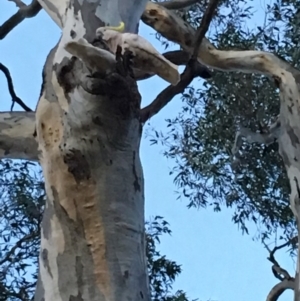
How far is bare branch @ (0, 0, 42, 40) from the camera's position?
4.18 metres

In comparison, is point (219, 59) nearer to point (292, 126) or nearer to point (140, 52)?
point (292, 126)

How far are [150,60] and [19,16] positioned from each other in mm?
2873

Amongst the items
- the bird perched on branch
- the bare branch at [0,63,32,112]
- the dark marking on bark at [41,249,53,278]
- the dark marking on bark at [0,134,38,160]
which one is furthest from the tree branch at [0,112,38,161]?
the bare branch at [0,63,32,112]

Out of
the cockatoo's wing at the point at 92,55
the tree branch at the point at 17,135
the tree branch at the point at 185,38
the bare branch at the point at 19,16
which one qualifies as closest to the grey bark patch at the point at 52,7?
the tree branch at the point at 17,135

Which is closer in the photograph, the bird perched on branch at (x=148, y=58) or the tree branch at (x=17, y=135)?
the bird perched on branch at (x=148, y=58)

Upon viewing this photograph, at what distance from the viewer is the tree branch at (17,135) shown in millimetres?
2217

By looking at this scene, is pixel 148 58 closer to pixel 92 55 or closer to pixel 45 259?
pixel 92 55

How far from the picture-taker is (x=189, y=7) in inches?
190

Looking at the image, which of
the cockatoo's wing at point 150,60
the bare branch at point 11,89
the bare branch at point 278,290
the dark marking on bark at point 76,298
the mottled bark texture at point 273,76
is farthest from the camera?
the bare branch at point 278,290

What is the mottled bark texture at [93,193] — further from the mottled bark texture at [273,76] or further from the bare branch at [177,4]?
the bare branch at [177,4]

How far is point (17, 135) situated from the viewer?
2.27 m

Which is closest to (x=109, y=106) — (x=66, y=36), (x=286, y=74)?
(x=66, y=36)

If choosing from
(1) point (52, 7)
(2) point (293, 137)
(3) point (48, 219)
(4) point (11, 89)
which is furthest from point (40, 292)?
(4) point (11, 89)

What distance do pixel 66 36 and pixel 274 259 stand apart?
256cm
